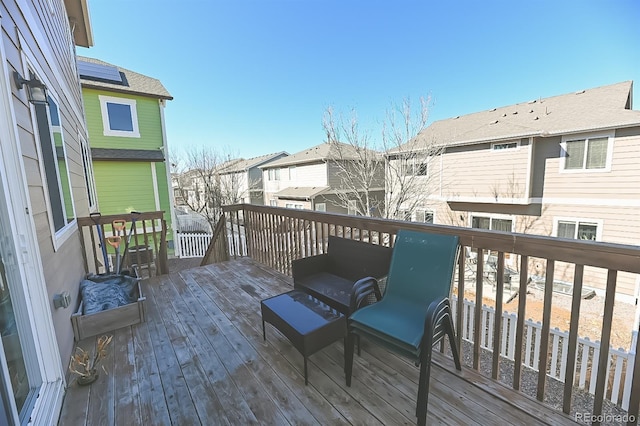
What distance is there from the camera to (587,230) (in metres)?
7.89

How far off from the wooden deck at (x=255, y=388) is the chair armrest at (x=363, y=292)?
487 mm

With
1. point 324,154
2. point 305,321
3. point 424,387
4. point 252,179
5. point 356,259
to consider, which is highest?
point 324,154

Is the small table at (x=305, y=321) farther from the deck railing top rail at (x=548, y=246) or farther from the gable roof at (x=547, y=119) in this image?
the gable roof at (x=547, y=119)

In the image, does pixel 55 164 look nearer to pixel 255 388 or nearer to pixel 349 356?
pixel 255 388

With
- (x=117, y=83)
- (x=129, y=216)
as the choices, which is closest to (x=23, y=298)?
(x=129, y=216)

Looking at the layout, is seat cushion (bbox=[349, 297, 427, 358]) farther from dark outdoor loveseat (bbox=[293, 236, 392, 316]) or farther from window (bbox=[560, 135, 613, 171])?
window (bbox=[560, 135, 613, 171])

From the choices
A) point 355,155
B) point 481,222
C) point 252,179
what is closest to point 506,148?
point 481,222

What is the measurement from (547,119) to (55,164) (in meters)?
11.9

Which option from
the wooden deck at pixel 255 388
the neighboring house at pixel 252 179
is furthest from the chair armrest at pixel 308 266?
the neighboring house at pixel 252 179

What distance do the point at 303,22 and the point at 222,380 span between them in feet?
30.4

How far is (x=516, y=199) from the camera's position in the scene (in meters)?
8.80

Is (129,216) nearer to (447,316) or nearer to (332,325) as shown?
(332,325)

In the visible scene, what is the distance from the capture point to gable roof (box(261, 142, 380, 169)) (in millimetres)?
10215

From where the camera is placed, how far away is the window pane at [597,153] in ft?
23.9
